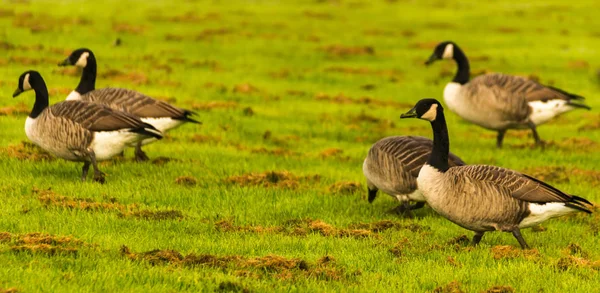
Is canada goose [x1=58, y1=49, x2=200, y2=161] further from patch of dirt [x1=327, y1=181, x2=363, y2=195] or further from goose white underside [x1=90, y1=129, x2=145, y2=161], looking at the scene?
patch of dirt [x1=327, y1=181, x2=363, y2=195]

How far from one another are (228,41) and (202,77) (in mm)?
10067

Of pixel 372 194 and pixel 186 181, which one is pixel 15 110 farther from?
pixel 372 194

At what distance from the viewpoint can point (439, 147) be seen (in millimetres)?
12891

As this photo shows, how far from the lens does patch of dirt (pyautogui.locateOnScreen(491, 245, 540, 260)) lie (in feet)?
38.1

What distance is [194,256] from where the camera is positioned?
10.6 m

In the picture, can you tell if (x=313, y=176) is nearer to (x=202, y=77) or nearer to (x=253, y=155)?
(x=253, y=155)

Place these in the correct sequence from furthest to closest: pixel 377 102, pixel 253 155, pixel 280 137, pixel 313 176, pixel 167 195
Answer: pixel 377 102, pixel 280 137, pixel 253 155, pixel 313 176, pixel 167 195

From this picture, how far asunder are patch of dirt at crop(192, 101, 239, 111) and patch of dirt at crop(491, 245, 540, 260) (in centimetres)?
1359

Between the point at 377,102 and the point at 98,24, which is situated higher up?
the point at 98,24

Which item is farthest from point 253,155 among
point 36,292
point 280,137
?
point 36,292

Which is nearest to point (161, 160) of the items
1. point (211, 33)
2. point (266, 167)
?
point (266, 167)

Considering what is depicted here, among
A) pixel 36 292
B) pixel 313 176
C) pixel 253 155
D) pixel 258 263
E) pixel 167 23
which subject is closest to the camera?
pixel 36 292

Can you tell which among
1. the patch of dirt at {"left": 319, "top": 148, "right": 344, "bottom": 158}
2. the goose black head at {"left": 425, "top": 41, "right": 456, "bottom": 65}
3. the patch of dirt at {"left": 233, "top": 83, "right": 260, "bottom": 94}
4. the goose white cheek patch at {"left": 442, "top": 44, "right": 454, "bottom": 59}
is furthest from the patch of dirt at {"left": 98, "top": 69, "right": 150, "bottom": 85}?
the goose white cheek patch at {"left": 442, "top": 44, "right": 454, "bottom": 59}

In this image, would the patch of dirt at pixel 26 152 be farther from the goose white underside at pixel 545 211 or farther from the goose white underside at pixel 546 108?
the goose white underside at pixel 546 108
